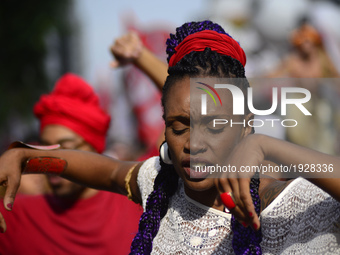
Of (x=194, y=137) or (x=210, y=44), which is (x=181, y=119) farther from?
(x=210, y=44)

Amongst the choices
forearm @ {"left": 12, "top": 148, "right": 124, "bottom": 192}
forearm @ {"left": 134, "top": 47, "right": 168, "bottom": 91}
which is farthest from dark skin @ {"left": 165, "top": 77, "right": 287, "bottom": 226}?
forearm @ {"left": 134, "top": 47, "right": 168, "bottom": 91}

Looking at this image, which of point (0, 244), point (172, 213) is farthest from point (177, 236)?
point (0, 244)

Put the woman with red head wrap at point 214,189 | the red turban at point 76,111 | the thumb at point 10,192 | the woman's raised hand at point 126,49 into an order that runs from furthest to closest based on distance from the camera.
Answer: the red turban at point 76,111
the woman's raised hand at point 126,49
the thumb at point 10,192
the woman with red head wrap at point 214,189

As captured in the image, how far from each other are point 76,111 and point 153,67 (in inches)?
33.1

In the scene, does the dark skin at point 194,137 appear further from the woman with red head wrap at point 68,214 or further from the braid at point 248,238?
the woman with red head wrap at point 68,214

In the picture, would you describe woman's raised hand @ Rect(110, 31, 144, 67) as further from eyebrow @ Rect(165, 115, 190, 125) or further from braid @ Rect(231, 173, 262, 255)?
braid @ Rect(231, 173, 262, 255)

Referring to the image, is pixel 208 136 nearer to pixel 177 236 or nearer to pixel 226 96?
pixel 226 96

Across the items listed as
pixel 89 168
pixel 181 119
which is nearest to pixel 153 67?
pixel 89 168

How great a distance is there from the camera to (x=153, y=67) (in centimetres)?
345

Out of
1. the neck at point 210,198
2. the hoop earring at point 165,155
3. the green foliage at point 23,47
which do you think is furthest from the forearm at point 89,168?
the green foliage at point 23,47

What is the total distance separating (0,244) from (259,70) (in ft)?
20.1

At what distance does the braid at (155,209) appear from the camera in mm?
2287

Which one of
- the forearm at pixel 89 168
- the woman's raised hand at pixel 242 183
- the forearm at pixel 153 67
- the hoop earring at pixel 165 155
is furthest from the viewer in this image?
the forearm at pixel 153 67

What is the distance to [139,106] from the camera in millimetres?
6965
